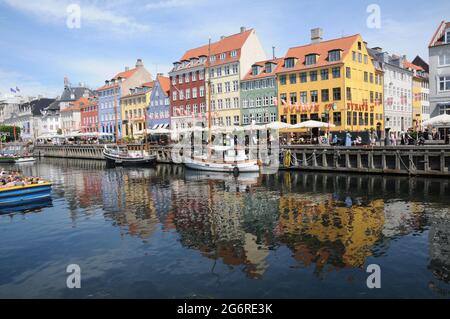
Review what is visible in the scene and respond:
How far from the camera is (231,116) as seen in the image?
7725 centimetres

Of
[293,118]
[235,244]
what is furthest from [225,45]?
[235,244]

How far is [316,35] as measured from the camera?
69.1m

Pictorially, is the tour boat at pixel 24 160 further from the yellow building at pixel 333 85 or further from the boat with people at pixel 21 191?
the boat with people at pixel 21 191

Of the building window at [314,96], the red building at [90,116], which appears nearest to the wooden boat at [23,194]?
the building window at [314,96]

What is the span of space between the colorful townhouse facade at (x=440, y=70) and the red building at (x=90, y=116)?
88.2 metres

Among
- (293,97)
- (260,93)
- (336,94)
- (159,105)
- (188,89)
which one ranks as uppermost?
(188,89)

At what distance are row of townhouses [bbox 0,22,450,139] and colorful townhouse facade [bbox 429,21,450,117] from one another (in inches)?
4.1

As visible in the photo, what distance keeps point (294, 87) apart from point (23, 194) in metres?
45.9

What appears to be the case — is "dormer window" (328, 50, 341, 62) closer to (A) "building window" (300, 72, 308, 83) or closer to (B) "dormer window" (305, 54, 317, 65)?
(B) "dormer window" (305, 54, 317, 65)

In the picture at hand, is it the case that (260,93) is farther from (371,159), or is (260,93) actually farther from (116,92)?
(116,92)

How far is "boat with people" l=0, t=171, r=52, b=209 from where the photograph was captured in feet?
Answer: 94.4
